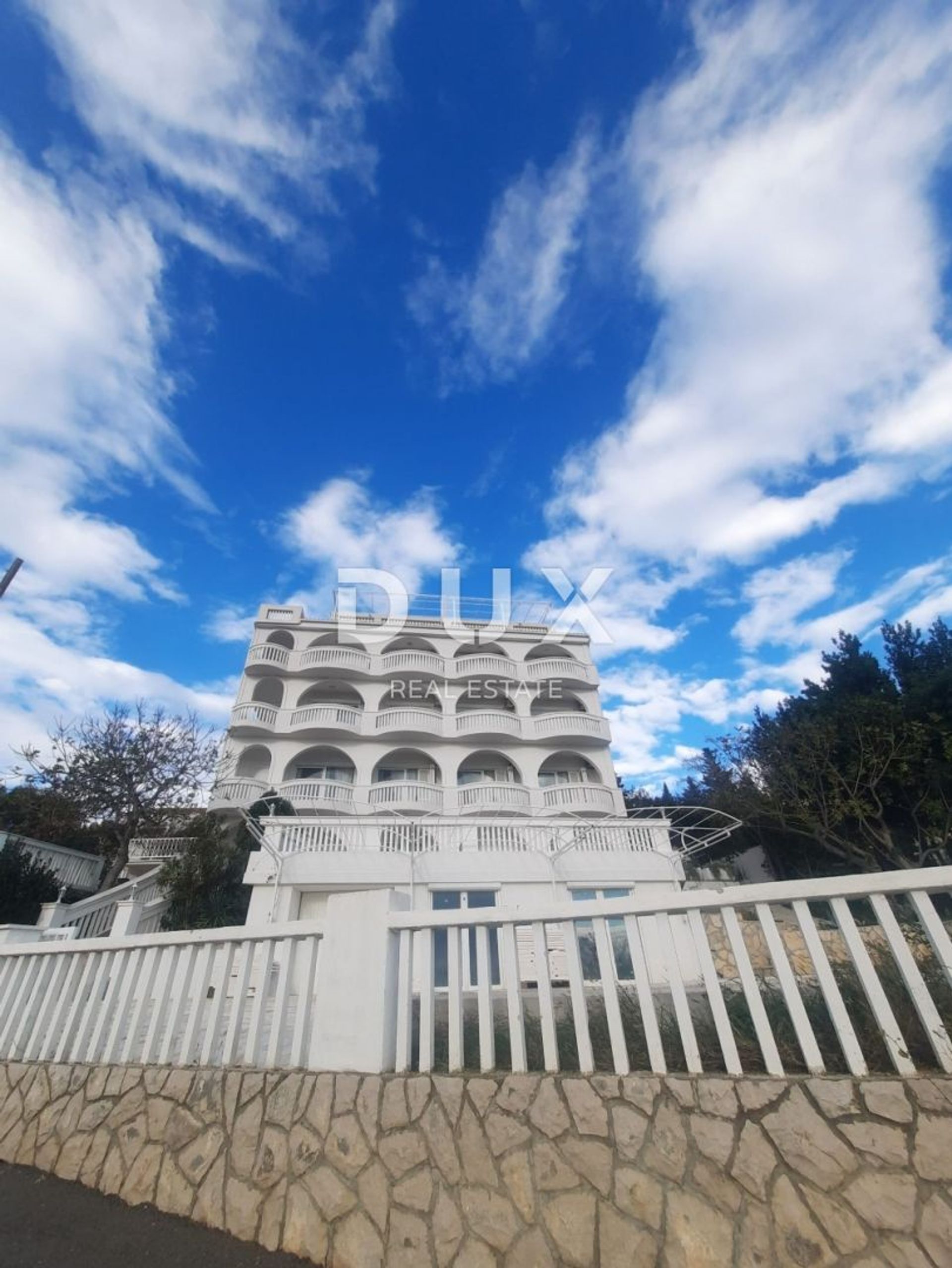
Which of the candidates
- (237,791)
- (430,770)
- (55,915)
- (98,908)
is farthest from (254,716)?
(55,915)

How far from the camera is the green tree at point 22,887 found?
423 inches

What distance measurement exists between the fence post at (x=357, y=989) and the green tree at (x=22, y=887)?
38.2 feet

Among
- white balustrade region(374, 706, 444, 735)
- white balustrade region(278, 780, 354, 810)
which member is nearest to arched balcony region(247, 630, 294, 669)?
white balustrade region(374, 706, 444, 735)

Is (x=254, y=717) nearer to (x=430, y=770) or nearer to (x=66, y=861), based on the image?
(x=66, y=861)

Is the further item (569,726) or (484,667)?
(484,667)

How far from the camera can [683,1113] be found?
2.27 m

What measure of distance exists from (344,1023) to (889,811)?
1771 centimetres

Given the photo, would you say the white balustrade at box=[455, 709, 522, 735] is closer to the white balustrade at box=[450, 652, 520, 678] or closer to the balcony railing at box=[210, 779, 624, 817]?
the white balustrade at box=[450, 652, 520, 678]

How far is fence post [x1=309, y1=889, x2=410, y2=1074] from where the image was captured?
9.68 ft

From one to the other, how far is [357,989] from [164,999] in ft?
5.78

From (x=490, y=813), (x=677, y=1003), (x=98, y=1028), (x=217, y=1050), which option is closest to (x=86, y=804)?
(x=490, y=813)

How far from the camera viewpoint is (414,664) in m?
21.4

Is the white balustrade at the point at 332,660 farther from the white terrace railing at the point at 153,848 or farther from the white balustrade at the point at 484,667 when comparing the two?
the white terrace railing at the point at 153,848

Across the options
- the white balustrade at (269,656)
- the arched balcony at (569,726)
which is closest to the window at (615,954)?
the arched balcony at (569,726)
